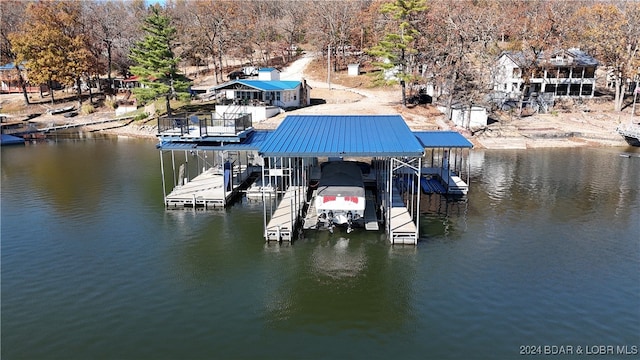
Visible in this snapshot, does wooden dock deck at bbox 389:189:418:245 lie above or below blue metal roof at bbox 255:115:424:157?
below

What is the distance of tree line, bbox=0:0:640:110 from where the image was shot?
2105 inches

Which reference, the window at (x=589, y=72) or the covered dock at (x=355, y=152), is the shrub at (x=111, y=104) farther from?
the window at (x=589, y=72)

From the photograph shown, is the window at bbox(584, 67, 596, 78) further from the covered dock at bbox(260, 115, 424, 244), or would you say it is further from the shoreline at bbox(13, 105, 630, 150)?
the covered dock at bbox(260, 115, 424, 244)

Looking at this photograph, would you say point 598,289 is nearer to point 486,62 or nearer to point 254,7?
point 486,62

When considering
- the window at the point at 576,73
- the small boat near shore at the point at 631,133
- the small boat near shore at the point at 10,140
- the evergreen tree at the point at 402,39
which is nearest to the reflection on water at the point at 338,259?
the evergreen tree at the point at 402,39

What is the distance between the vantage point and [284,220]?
23484 mm

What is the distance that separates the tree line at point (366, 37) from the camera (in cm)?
5347

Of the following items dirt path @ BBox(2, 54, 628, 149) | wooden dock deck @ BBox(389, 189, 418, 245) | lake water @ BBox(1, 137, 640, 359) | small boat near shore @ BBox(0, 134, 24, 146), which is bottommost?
lake water @ BBox(1, 137, 640, 359)

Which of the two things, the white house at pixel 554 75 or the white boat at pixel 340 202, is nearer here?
the white boat at pixel 340 202

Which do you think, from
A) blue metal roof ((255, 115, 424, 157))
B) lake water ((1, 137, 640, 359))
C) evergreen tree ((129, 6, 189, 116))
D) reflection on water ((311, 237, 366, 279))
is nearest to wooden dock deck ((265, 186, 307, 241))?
lake water ((1, 137, 640, 359))

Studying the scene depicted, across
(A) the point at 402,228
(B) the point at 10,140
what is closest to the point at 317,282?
(A) the point at 402,228

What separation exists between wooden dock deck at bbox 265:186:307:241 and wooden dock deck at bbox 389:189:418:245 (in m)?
4.97

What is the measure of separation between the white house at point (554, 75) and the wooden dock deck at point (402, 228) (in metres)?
41.1

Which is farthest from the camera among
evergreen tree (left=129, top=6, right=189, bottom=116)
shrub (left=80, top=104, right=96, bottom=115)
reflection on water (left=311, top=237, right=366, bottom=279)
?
shrub (left=80, top=104, right=96, bottom=115)
